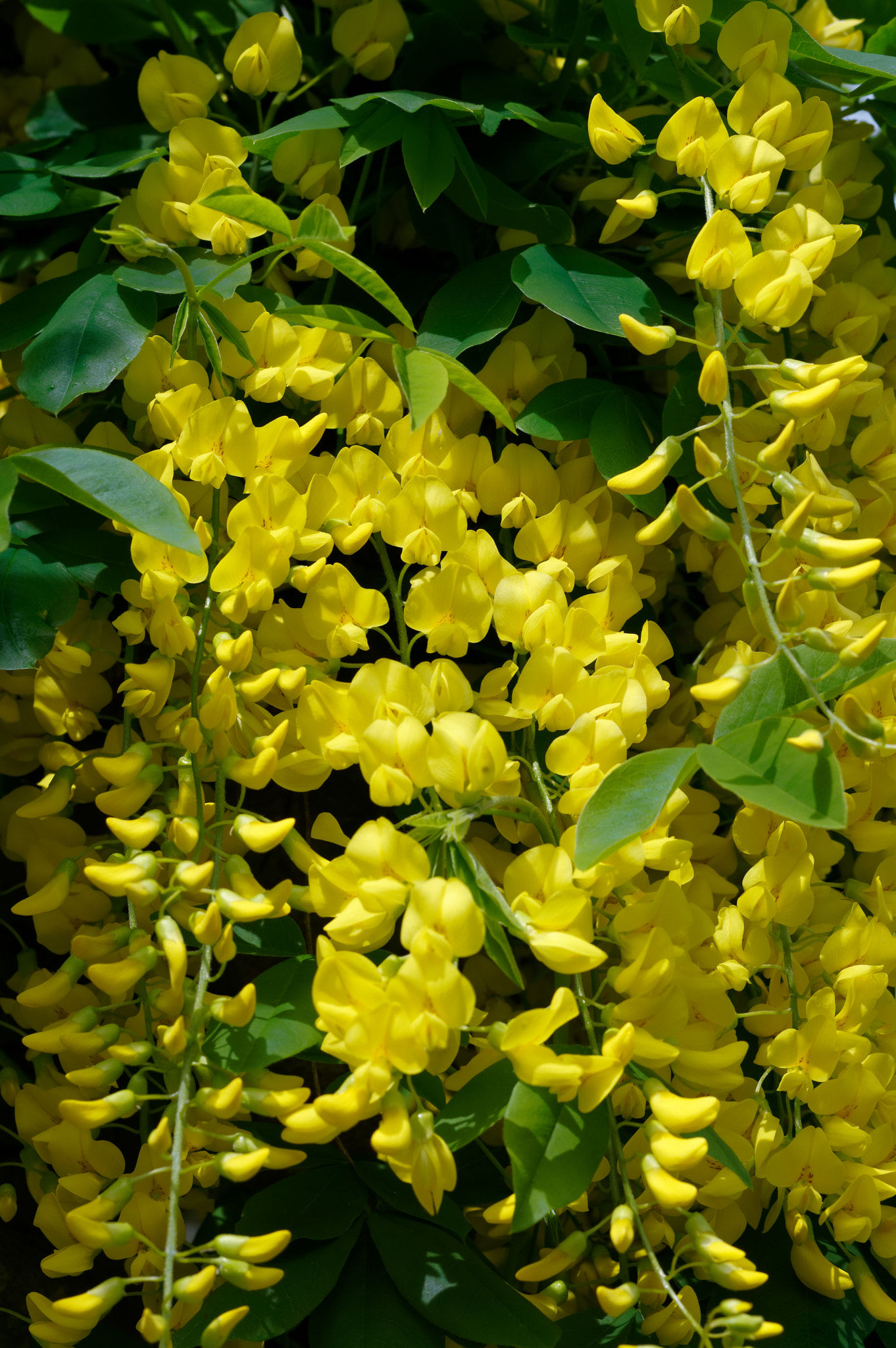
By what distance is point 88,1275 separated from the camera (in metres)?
0.78

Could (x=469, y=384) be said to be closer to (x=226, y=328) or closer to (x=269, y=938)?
(x=226, y=328)

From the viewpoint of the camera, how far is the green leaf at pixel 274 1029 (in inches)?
20.5

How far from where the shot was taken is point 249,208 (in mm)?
614

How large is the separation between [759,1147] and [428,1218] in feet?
0.60

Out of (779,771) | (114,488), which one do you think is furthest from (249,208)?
(779,771)

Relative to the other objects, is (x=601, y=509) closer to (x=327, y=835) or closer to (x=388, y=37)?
(x=327, y=835)

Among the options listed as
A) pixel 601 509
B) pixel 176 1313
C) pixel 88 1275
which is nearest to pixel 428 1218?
pixel 176 1313

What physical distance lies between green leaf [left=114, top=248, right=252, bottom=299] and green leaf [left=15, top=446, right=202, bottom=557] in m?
0.15

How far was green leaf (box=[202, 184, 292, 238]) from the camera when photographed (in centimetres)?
61

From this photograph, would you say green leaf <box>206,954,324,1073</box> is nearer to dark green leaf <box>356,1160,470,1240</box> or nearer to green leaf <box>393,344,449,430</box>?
dark green leaf <box>356,1160,470,1240</box>

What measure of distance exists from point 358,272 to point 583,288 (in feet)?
0.55

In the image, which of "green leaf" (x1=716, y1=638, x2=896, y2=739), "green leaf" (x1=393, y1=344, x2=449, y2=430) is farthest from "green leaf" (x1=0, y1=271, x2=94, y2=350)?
"green leaf" (x1=716, y1=638, x2=896, y2=739)

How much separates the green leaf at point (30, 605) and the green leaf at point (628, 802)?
334 millimetres

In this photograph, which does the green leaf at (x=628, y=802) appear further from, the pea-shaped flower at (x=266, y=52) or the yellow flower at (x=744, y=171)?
the pea-shaped flower at (x=266, y=52)
